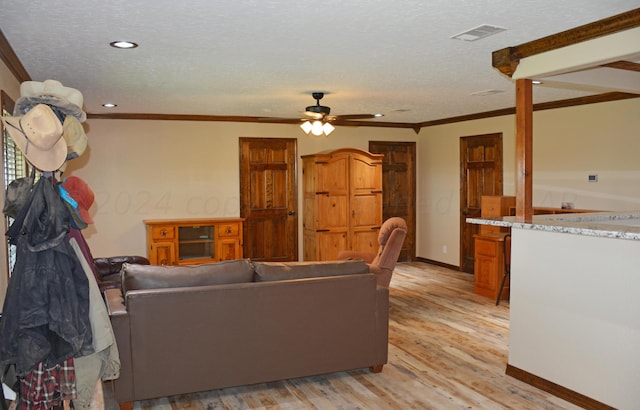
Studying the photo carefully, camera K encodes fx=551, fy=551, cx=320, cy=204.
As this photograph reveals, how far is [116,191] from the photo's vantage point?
7730 millimetres

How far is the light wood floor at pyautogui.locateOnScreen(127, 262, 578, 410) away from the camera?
11.8ft

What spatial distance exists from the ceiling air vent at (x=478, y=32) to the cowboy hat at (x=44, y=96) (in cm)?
233

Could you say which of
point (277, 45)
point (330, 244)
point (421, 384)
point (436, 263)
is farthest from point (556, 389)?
point (436, 263)

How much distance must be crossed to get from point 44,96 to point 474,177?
6.82 m

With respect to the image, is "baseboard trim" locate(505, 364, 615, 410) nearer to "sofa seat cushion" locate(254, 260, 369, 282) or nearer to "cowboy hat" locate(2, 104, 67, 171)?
"sofa seat cushion" locate(254, 260, 369, 282)

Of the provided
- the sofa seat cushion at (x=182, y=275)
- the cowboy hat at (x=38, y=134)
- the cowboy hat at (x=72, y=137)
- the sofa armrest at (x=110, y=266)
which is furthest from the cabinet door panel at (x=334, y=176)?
the cowboy hat at (x=38, y=134)

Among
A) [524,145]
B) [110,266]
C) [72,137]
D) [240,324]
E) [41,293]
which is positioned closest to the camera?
[41,293]

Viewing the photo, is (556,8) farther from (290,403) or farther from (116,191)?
(116,191)

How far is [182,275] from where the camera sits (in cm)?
361

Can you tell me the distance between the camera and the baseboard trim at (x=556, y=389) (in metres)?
3.45

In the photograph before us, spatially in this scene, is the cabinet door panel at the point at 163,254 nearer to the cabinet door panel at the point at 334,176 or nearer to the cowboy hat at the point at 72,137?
the cabinet door panel at the point at 334,176

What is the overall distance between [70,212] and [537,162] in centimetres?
609

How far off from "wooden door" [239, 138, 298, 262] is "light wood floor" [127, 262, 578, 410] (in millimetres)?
3368

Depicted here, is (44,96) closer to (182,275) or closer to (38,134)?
(38,134)
